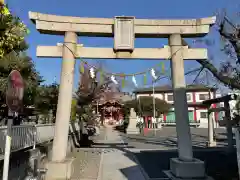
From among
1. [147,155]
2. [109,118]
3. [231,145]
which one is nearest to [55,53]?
[147,155]

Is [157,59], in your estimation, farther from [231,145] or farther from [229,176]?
[231,145]

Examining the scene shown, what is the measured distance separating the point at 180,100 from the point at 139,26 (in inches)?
117

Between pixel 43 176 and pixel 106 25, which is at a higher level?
pixel 106 25

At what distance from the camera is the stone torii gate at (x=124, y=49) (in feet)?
24.1

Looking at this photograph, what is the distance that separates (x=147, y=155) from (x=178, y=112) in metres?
4.34

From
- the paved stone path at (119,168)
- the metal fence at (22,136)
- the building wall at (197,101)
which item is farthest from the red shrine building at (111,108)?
the metal fence at (22,136)

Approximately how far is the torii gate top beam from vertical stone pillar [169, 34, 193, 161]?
1.23ft

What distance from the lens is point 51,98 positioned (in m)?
15.6

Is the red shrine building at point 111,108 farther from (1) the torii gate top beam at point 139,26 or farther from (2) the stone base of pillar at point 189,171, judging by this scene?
(2) the stone base of pillar at point 189,171

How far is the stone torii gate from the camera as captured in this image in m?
7.34

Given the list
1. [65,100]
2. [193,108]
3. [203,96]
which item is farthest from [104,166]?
[203,96]

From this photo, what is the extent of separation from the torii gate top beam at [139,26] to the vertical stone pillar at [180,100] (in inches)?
14.7

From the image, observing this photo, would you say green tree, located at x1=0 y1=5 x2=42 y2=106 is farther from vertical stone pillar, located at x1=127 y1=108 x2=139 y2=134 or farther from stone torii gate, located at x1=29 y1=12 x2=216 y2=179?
Answer: vertical stone pillar, located at x1=127 y1=108 x2=139 y2=134

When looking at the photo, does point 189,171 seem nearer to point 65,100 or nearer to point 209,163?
point 209,163
